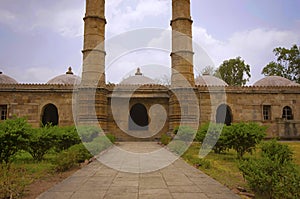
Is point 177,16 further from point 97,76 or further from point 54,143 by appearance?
point 54,143

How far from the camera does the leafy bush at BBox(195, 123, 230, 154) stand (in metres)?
8.12

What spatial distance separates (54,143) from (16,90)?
8284 millimetres

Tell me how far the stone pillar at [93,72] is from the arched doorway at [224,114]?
700cm

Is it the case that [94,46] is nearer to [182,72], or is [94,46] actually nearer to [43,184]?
[182,72]

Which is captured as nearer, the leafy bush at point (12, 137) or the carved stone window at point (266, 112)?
the leafy bush at point (12, 137)

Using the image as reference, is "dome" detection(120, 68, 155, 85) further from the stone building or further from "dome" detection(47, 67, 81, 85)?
"dome" detection(47, 67, 81, 85)

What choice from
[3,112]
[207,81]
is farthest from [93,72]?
[207,81]

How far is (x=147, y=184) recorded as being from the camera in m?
4.63

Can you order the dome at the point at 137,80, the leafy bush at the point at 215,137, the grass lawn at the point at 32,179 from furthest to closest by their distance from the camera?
Answer: the dome at the point at 137,80 → the leafy bush at the point at 215,137 → the grass lawn at the point at 32,179

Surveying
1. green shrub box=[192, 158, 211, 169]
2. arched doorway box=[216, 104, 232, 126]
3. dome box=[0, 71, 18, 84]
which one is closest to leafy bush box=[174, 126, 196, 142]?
green shrub box=[192, 158, 211, 169]

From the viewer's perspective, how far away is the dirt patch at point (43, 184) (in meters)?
4.08

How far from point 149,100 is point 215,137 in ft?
20.4

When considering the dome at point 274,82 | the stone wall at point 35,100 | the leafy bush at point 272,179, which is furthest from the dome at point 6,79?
the leafy bush at point 272,179

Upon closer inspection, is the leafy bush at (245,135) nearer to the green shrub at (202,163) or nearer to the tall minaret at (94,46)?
the green shrub at (202,163)
